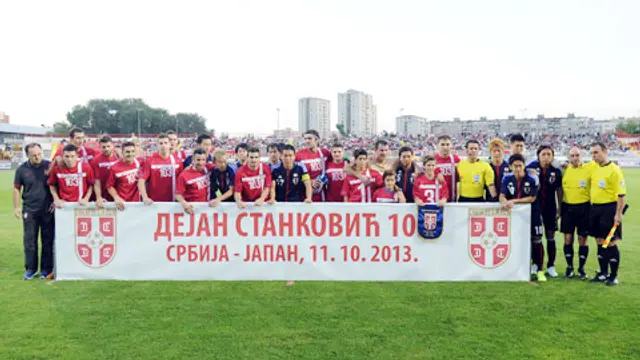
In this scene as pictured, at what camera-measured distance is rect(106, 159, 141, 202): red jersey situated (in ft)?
21.1

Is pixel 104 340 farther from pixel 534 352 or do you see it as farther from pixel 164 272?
pixel 534 352

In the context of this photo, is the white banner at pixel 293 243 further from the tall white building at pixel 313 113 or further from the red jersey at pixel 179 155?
the tall white building at pixel 313 113

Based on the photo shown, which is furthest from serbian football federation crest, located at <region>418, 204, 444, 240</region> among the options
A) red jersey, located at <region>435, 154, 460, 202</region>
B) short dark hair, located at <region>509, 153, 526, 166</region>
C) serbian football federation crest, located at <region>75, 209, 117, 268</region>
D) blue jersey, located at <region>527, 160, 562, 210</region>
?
serbian football federation crest, located at <region>75, 209, 117, 268</region>

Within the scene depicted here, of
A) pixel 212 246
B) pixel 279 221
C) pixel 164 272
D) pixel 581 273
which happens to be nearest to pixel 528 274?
pixel 581 273

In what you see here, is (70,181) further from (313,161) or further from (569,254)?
(569,254)

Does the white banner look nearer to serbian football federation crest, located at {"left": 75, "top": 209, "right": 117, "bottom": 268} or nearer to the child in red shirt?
serbian football federation crest, located at {"left": 75, "top": 209, "right": 117, "bottom": 268}

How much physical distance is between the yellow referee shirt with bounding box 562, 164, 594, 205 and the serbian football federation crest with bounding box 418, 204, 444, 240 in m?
1.96

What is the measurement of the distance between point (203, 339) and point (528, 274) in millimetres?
4131

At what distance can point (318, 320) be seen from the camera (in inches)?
185

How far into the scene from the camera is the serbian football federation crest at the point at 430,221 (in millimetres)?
5805

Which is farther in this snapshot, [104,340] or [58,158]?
[58,158]

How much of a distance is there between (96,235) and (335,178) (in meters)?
3.47

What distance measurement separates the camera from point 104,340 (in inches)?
165

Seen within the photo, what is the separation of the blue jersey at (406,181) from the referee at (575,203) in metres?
2.08
